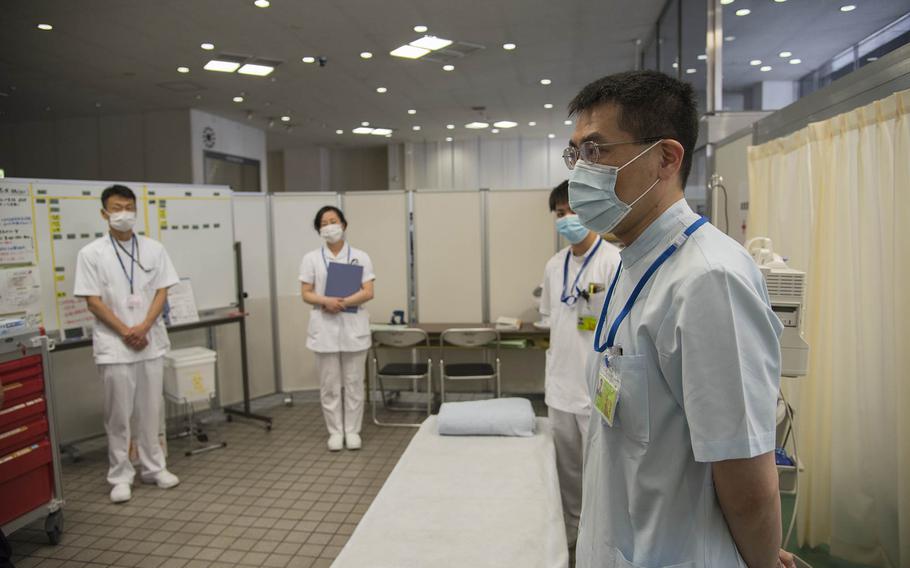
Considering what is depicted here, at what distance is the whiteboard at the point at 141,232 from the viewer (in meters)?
3.56

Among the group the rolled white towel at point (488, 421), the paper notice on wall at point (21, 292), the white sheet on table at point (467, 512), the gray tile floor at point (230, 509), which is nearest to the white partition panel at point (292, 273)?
the gray tile floor at point (230, 509)

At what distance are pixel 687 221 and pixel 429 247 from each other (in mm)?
4429

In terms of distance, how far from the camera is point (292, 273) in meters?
5.46

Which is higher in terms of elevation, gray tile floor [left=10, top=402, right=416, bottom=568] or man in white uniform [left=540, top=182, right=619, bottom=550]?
man in white uniform [left=540, top=182, right=619, bottom=550]

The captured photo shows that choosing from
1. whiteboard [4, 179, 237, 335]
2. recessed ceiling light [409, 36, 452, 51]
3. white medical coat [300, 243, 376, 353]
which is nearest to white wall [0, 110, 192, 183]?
recessed ceiling light [409, 36, 452, 51]

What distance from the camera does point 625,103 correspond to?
3.30 ft

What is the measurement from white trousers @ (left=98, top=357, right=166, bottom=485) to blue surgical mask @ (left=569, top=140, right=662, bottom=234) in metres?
3.22

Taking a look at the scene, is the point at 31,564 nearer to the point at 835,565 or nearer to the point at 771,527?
the point at 771,527

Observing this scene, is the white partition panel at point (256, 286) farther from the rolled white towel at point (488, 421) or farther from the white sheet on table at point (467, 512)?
the white sheet on table at point (467, 512)

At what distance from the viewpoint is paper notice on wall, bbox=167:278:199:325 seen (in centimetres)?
420

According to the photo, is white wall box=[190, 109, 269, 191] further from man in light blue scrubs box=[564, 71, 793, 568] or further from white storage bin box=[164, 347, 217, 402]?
man in light blue scrubs box=[564, 71, 793, 568]

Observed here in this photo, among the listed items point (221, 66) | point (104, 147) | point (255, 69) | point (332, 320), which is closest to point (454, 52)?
point (255, 69)

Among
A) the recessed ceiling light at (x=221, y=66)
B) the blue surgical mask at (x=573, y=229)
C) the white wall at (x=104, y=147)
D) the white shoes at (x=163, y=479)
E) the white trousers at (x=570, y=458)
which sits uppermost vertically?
the recessed ceiling light at (x=221, y=66)

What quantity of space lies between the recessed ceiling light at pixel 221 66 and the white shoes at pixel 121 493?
16.1 ft
